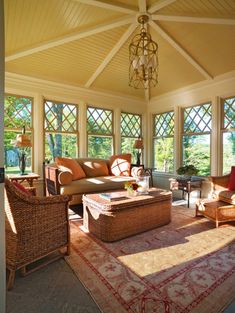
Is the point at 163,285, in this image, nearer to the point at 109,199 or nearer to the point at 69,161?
the point at 109,199

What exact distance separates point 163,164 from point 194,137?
4.17 feet

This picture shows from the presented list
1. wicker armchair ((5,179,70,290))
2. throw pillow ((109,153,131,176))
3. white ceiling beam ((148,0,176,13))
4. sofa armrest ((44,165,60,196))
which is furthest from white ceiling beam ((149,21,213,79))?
wicker armchair ((5,179,70,290))

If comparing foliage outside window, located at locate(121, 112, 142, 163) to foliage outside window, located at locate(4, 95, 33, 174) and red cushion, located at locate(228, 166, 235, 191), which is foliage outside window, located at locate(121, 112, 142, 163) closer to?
foliage outside window, located at locate(4, 95, 33, 174)

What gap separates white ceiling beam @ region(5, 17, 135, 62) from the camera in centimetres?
329

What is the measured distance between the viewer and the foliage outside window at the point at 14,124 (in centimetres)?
426

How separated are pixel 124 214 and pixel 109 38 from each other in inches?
130

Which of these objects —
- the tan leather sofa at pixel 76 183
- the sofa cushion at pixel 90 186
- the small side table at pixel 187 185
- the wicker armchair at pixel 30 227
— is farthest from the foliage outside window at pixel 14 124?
the small side table at pixel 187 185

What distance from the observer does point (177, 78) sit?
4.98m

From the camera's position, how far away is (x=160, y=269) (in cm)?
186

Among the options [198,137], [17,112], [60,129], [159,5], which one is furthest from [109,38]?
[198,137]

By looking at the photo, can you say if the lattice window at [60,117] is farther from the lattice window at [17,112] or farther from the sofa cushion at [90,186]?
the sofa cushion at [90,186]

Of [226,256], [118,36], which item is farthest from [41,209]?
[118,36]

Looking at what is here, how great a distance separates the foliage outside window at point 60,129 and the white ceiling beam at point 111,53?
83 centimetres

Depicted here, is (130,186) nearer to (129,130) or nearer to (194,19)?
(194,19)
